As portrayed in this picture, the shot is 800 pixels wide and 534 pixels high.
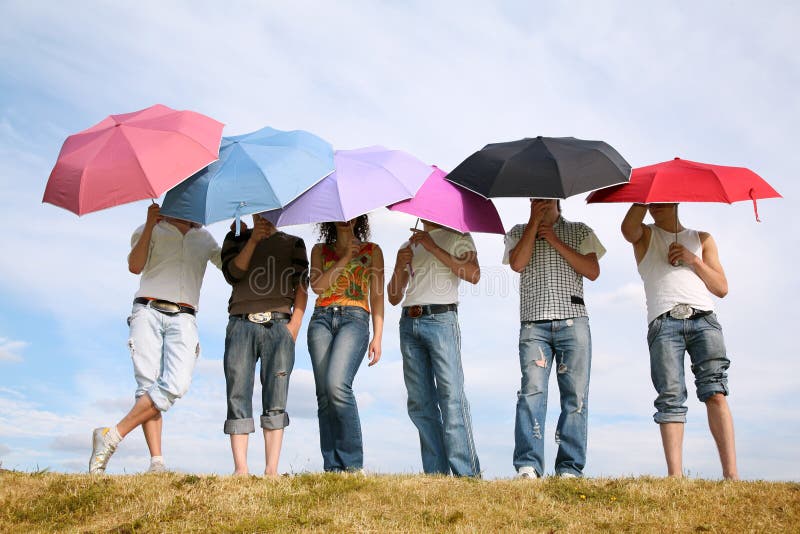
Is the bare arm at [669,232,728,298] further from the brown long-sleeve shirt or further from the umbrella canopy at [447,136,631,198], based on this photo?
the brown long-sleeve shirt

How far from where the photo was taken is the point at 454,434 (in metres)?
8.92

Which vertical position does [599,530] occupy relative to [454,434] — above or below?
below

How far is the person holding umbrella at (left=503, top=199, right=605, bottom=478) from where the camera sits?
8.80 meters

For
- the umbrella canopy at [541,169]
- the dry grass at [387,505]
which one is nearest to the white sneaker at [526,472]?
the dry grass at [387,505]

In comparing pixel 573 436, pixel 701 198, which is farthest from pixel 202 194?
pixel 701 198

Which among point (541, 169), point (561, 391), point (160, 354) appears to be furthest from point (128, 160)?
point (561, 391)

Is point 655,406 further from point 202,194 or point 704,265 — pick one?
point 202,194

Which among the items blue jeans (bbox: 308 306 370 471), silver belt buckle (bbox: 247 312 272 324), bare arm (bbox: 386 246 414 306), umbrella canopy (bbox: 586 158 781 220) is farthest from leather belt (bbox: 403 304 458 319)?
umbrella canopy (bbox: 586 158 781 220)

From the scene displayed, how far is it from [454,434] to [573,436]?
1.20 meters

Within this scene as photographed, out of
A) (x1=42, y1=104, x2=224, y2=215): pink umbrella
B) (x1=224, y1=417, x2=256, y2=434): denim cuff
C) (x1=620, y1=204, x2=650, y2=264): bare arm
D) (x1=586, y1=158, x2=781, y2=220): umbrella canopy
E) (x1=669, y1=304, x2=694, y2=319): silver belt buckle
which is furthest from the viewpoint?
(x1=620, y1=204, x2=650, y2=264): bare arm

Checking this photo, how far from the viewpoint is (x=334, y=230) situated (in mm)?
9328

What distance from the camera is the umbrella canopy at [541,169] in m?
8.65

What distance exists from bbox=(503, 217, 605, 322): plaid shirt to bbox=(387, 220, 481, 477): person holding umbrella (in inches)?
21.2

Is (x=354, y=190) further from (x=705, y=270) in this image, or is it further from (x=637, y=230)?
(x=705, y=270)
